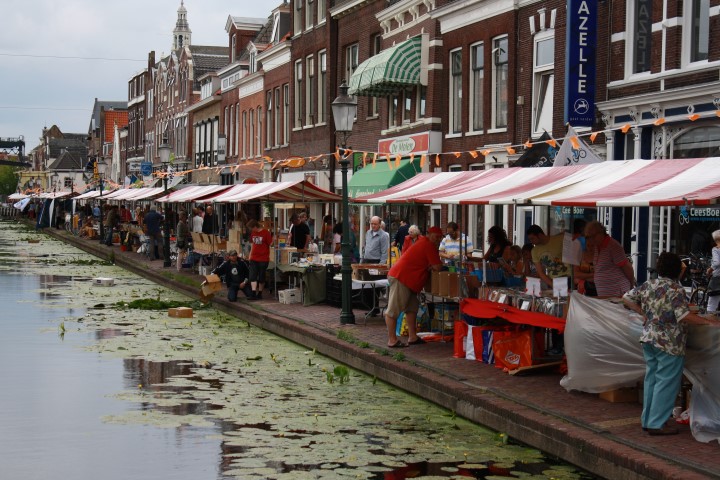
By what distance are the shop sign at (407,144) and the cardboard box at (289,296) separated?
28.2 feet

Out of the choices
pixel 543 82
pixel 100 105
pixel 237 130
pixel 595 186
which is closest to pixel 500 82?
pixel 543 82

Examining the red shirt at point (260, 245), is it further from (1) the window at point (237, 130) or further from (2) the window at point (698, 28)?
(1) the window at point (237, 130)

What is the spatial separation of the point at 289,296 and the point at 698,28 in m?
9.05

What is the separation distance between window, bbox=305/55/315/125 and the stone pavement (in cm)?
2347

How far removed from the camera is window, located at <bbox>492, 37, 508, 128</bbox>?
25953 millimetres

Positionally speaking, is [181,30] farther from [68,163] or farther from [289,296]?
[289,296]

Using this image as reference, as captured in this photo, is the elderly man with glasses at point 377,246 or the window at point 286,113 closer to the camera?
the elderly man with glasses at point 377,246

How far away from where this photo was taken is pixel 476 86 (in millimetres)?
27562

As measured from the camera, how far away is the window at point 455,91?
28.6 metres

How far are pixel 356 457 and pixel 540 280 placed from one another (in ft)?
16.3

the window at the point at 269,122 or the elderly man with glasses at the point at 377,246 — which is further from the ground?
the window at the point at 269,122

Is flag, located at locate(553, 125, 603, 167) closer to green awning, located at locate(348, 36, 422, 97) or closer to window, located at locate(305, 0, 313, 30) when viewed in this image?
green awning, located at locate(348, 36, 422, 97)

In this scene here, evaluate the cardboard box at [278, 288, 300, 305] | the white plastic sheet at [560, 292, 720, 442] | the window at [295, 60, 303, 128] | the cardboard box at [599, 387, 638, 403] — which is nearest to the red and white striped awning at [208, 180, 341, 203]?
the cardboard box at [278, 288, 300, 305]

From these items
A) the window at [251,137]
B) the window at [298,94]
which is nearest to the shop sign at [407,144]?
the window at [298,94]
